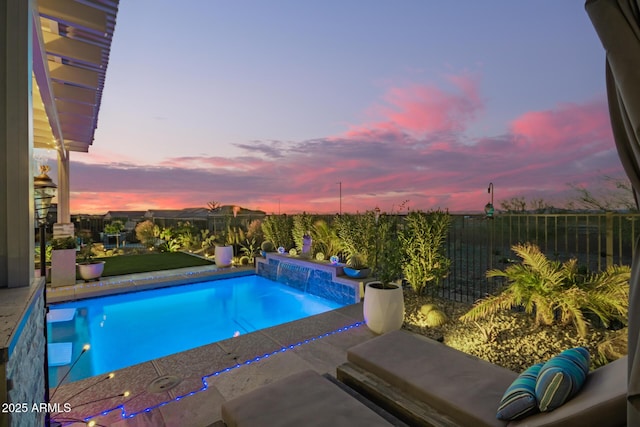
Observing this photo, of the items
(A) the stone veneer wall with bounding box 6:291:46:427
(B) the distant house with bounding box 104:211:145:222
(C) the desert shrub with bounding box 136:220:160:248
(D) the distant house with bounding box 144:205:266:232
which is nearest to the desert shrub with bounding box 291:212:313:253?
(D) the distant house with bounding box 144:205:266:232

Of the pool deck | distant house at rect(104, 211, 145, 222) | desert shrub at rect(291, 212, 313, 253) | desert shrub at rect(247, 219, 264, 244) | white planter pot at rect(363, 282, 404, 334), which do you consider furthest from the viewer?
distant house at rect(104, 211, 145, 222)

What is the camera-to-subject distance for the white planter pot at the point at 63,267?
6.13 m

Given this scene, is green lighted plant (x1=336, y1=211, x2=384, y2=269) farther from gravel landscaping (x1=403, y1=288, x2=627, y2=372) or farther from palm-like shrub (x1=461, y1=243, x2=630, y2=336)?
palm-like shrub (x1=461, y1=243, x2=630, y2=336)

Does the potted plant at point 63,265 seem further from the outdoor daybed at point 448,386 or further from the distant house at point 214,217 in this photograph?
the outdoor daybed at point 448,386

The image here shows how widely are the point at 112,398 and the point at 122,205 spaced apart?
1574cm

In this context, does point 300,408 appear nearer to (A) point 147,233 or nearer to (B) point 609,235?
(B) point 609,235

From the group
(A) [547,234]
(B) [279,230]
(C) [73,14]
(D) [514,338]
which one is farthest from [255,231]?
(D) [514,338]

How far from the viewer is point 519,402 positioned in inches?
59.8

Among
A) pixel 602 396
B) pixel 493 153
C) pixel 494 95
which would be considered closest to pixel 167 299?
pixel 602 396

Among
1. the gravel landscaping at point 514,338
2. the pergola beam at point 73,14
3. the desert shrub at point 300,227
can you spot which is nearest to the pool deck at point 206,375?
the gravel landscaping at point 514,338

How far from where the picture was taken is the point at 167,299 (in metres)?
6.38

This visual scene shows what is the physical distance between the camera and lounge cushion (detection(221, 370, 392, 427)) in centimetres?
161

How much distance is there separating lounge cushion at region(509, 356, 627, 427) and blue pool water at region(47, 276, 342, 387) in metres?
4.19

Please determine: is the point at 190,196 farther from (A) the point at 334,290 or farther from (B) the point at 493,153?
(B) the point at 493,153
